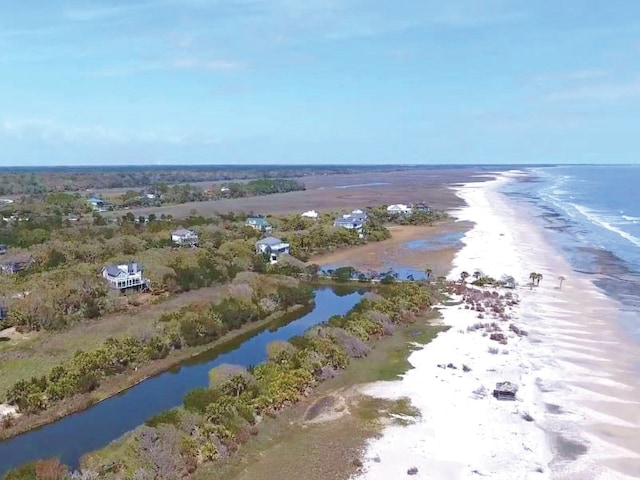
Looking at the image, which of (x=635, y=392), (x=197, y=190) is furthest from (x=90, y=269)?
(x=197, y=190)

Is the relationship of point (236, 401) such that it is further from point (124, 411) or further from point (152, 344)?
point (152, 344)

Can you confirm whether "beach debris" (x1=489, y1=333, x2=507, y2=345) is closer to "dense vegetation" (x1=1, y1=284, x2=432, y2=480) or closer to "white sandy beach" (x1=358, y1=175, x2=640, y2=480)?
"white sandy beach" (x1=358, y1=175, x2=640, y2=480)

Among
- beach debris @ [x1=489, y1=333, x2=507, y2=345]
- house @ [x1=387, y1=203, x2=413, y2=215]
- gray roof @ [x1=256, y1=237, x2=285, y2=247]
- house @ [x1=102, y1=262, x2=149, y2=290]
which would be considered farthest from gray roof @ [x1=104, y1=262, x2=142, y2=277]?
house @ [x1=387, y1=203, x2=413, y2=215]

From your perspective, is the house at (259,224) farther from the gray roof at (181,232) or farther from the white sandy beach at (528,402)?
the white sandy beach at (528,402)

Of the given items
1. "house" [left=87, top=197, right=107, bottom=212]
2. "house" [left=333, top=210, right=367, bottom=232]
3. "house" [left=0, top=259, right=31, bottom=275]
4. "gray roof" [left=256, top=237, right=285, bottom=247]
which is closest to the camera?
"house" [left=0, top=259, right=31, bottom=275]

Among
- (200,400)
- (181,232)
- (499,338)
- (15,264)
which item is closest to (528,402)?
(499,338)

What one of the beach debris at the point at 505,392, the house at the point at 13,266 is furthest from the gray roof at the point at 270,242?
the beach debris at the point at 505,392
